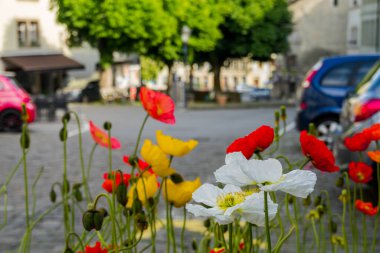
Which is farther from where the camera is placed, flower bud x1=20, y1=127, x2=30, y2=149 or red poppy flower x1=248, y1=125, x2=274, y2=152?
flower bud x1=20, y1=127, x2=30, y2=149

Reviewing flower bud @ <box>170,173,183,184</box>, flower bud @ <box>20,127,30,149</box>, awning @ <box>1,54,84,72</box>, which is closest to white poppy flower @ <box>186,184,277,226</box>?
flower bud @ <box>170,173,183,184</box>

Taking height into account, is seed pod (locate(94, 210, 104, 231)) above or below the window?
below

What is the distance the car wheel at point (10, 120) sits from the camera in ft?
69.4

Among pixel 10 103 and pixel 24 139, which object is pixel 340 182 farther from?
pixel 10 103

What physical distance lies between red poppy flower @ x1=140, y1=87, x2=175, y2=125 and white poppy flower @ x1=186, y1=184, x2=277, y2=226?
3.64 ft

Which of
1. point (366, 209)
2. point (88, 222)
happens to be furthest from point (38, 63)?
point (88, 222)

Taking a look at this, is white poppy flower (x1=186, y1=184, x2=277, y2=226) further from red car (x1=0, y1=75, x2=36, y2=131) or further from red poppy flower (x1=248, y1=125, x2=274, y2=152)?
red car (x1=0, y1=75, x2=36, y2=131)

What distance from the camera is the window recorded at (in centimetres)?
5466

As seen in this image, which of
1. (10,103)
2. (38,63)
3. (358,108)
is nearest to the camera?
(358,108)

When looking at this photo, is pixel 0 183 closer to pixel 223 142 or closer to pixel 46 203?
pixel 46 203

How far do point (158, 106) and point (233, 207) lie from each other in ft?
4.37

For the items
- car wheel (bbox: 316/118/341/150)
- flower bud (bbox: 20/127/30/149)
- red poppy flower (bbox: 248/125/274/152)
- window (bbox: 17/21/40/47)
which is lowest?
car wheel (bbox: 316/118/341/150)

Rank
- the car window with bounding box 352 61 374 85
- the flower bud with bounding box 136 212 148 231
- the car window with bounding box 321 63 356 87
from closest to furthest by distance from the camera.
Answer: the flower bud with bounding box 136 212 148 231
the car window with bounding box 352 61 374 85
the car window with bounding box 321 63 356 87

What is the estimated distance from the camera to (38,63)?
175 feet
